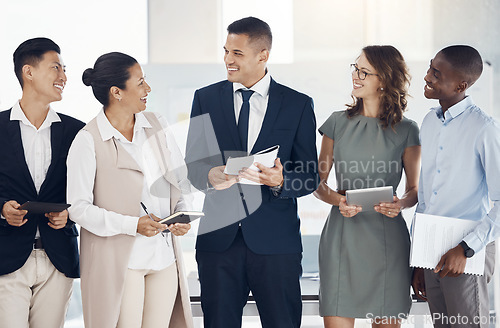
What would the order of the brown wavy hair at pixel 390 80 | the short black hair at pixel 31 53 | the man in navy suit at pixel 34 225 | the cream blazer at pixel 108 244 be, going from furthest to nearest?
the brown wavy hair at pixel 390 80 → the short black hair at pixel 31 53 → the man in navy suit at pixel 34 225 → the cream blazer at pixel 108 244

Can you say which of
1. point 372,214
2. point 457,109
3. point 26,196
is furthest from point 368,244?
point 26,196

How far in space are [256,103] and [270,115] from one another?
0.12 m

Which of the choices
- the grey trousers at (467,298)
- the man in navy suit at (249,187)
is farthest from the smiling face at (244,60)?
the grey trousers at (467,298)

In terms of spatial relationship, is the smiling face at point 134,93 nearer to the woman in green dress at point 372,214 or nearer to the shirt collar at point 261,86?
the shirt collar at point 261,86

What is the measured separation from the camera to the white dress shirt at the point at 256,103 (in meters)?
2.69

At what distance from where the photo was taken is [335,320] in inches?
111

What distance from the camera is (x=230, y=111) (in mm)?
2686

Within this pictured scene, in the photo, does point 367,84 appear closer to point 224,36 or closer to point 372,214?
point 372,214

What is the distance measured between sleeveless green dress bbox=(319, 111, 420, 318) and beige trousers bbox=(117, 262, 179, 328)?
31.0 inches

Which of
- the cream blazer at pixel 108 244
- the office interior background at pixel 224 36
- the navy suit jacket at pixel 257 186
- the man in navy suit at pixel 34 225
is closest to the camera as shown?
the cream blazer at pixel 108 244

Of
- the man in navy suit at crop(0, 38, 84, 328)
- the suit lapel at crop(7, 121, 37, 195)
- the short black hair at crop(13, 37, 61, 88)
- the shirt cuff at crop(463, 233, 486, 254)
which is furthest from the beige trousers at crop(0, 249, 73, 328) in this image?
the shirt cuff at crop(463, 233, 486, 254)

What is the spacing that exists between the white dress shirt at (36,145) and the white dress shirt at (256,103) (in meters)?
0.82

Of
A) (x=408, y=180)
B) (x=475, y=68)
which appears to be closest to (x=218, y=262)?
(x=408, y=180)

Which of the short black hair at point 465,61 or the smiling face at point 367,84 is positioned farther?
the smiling face at point 367,84
